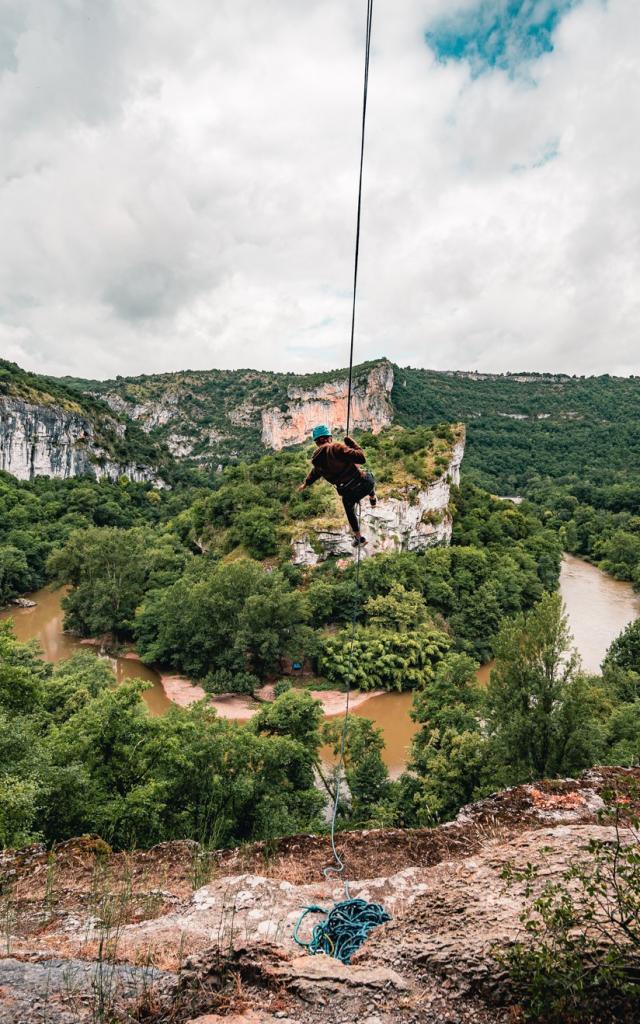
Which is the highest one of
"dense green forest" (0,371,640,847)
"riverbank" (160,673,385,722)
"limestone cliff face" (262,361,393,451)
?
"limestone cliff face" (262,361,393,451)

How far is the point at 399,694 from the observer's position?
2767cm

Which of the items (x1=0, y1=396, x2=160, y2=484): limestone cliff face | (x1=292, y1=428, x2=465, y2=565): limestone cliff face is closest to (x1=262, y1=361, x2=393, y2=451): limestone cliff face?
(x1=0, y1=396, x2=160, y2=484): limestone cliff face

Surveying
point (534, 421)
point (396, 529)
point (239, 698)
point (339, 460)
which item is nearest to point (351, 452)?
point (339, 460)

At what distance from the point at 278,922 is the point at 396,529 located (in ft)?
117

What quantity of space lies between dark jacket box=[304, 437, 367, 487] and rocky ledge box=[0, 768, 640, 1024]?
15.1ft

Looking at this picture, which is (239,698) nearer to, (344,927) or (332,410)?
(344,927)

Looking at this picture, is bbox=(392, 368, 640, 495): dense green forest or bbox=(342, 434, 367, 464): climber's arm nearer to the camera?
bbox=(342, 434, 367, 464): climber's arm

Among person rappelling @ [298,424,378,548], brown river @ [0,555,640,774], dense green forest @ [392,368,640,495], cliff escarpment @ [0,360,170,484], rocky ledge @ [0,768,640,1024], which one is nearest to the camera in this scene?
rocky ledge @ [0,768,640,1024]

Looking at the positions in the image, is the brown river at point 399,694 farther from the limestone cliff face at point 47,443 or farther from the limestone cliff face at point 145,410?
the limestone cliff face at point 145,410

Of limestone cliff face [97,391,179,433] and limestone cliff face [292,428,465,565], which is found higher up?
limestone cliff face [97,391,179,433]

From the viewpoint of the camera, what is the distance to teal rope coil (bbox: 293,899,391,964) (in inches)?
159

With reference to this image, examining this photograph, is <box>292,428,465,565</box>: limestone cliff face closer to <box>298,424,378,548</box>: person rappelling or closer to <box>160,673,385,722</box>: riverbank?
<box>160,673,385,722</box>: riverbank

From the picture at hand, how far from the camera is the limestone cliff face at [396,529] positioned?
120 feet

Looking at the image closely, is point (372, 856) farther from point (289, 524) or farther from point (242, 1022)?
point (289, 524)
